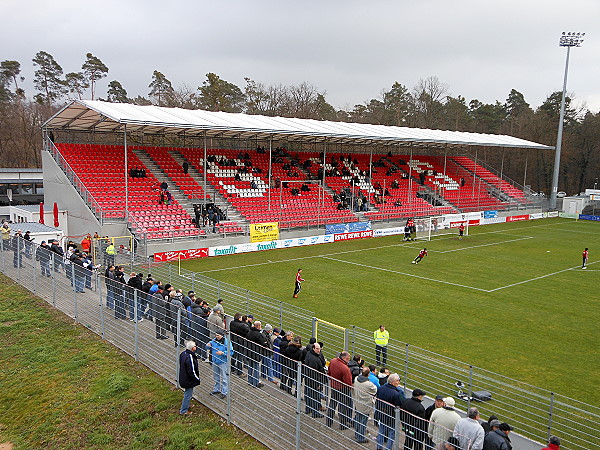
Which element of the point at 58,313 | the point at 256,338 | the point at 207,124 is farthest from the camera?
the point at 207,124

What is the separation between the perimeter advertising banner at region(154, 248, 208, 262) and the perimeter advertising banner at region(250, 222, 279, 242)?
380 cm

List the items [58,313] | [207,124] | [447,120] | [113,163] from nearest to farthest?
[58,313] → [207,124] → [113,163] → [447,120]

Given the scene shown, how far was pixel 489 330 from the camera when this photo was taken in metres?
15.9

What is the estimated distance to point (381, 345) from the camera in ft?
39.1

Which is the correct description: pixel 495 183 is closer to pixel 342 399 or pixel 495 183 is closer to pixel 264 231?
pixel 264 231

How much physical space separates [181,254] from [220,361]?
1823cm

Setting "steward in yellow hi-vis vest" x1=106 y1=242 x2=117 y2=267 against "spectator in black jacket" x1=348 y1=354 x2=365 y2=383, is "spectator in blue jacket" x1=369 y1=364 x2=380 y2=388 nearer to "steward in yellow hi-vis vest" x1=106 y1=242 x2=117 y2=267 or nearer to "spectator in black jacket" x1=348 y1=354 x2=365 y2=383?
"spectator in black jacket" x1=348 y1=354 x2=365 y2=383

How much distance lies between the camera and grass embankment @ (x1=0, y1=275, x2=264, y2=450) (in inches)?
339

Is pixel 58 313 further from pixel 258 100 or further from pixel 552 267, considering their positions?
pixel 258 100

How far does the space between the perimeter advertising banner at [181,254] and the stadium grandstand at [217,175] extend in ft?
2.07

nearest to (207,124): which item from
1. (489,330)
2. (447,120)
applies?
(489,330)

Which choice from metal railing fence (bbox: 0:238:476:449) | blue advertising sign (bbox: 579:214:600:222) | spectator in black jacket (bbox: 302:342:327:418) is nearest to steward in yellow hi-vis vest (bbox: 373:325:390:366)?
metal railing fence (bbox: 0:238:476:449)

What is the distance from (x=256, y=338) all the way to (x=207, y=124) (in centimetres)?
2088

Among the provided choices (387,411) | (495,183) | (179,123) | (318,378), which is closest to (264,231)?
(179,123)
